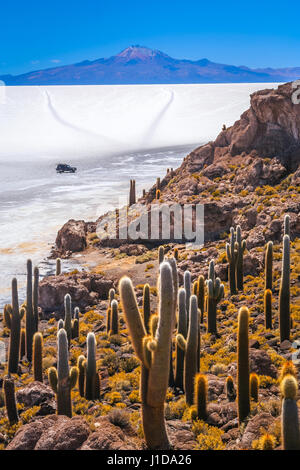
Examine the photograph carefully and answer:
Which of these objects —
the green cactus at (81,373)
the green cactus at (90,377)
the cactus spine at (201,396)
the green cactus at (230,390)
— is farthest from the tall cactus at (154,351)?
the green cactus at (81,373)

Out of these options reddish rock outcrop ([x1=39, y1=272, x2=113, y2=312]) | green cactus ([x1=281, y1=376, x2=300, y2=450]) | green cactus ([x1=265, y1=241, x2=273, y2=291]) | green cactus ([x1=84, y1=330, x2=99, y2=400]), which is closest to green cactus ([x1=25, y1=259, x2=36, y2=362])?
reddish rock outcrop ([x1=39, y1=272, x2=113, y2=312])

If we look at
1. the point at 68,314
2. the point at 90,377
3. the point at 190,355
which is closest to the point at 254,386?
the point at 190,355

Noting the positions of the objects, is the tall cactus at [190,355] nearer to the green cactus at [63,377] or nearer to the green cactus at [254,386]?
the green cactus at [254,386]

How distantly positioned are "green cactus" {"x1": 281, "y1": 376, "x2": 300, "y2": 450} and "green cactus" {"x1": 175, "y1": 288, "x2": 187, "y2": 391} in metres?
4.82

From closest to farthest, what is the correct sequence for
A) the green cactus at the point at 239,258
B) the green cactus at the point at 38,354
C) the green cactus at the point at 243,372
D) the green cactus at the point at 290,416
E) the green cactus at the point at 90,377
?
the green cactus at the point at 290,416 → the green cactus at the point at 243,372 → the green cactus at the point at 90,377 → the green cactus at the point at 38,354 → the green cactus at the point at 239,258

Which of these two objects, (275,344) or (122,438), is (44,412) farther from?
(275,344)

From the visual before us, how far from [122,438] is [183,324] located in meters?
3.67

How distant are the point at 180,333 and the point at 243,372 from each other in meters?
2.50

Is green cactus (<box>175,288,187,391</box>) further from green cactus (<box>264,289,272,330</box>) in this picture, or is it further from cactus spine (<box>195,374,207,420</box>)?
green cactus (<box>264,289,272,330</box>)

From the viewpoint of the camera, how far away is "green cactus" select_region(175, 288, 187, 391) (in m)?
10.6

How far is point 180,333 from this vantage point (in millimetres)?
10922

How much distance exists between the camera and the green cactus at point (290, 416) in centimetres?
577

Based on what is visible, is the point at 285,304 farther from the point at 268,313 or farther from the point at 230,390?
the point at 230,390

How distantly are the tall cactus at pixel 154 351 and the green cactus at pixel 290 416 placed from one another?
185 cm
